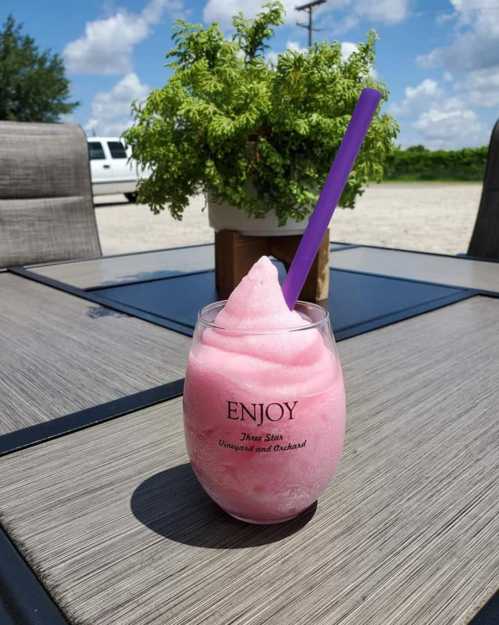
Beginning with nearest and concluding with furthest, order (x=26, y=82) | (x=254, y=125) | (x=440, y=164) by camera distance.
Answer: (x=254, y=125) < (x=26, y=82) < (x=440, y=164)

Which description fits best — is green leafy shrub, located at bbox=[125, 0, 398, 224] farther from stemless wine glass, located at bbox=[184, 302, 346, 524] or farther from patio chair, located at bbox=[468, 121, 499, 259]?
patio chair, located at bbox=[468, 121, 499, 259]

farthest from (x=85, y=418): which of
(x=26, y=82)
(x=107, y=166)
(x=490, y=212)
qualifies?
(x=26, y=82)

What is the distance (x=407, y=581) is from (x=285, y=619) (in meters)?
0.08

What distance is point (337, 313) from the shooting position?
0.93m

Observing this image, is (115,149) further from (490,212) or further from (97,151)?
(490,212)

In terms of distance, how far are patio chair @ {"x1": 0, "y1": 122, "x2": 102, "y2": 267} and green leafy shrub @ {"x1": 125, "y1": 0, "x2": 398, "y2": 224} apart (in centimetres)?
82

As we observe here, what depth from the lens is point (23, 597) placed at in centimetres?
33

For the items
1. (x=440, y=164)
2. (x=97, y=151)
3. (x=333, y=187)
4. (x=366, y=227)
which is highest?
(x=97, y=151)

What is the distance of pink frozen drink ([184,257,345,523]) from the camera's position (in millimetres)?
354

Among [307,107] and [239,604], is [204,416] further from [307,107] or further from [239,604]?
[307,107]

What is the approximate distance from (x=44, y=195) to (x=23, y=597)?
1.56m

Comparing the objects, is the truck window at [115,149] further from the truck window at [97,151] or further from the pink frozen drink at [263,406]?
the pink frozen drink at [263,406]

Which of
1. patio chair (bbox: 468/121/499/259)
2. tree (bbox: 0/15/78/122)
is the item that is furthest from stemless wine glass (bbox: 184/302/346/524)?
tree (bbox: 0/15/78/122)

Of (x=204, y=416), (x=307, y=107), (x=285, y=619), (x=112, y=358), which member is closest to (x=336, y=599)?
(x=285, y=619)
